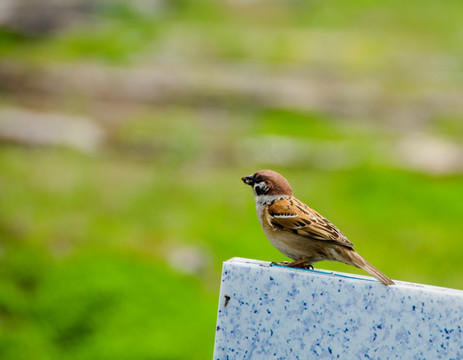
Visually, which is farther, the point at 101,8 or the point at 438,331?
the point at 101,8

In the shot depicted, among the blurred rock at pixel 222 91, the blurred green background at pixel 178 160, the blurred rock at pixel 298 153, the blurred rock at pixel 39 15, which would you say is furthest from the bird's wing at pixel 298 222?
the blurred rock at pixel 39 15

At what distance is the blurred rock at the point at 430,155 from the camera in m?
11.1

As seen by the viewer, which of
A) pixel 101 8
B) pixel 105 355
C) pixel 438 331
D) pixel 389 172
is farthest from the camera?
pixel 101 8

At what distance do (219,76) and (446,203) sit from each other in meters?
6.09

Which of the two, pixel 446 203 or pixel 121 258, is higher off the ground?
pixel 446 203

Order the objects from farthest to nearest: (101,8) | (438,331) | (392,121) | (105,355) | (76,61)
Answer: (101,8) < (76,61) < (392,121) < (105,355) < (438,331)

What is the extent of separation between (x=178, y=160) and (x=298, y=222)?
24.5 feet

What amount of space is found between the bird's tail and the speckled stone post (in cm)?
3

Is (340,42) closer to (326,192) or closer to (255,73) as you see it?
(255,73)

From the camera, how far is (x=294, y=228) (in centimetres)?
328

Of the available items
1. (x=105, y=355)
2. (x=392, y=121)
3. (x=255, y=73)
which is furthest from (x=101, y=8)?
(x=105, y=355)

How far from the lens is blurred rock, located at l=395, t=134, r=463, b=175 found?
435 inches

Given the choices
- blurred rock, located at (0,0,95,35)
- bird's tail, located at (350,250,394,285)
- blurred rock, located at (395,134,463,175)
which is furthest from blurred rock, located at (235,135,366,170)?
bird's tail, located at (350,250,394,285)

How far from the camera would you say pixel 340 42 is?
19.4 metres
